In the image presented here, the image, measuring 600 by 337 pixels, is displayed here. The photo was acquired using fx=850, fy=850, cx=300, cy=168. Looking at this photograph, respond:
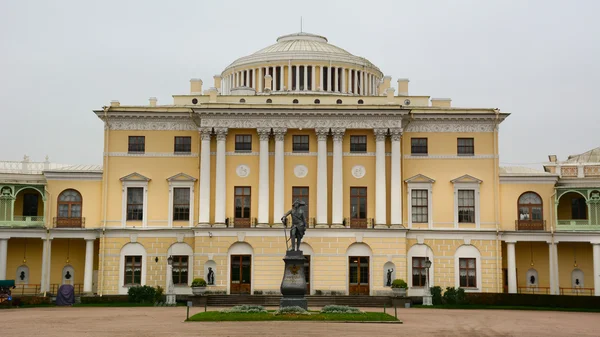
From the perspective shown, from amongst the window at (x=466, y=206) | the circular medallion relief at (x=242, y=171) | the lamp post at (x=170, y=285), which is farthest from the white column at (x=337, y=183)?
the lamp post at (x=170, y=285)

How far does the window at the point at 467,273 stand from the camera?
200 ft

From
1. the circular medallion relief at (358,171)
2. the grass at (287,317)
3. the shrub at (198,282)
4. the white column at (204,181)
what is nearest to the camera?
the grass at (287,317)

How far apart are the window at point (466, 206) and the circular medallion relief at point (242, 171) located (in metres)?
15.5

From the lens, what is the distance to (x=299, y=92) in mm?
66500

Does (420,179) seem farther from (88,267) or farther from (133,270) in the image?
(88,267)

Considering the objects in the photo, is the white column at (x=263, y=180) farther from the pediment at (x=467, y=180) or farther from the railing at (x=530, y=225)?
the railing at (x=530, y=225)

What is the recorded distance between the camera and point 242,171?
200 ft

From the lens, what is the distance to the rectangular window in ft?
202

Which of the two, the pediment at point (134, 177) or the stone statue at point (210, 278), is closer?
the stone statue at point (210, 278)

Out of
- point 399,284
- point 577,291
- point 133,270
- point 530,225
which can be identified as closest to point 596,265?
point 577,291

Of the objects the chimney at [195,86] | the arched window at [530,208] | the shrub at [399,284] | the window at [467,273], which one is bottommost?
the shrub at [399,284]

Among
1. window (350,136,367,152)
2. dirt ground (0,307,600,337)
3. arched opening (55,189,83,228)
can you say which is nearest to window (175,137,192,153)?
arched opening (55,189,83,228)

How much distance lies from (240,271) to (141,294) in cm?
700

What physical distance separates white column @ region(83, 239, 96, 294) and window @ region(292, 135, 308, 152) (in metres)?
16.1
